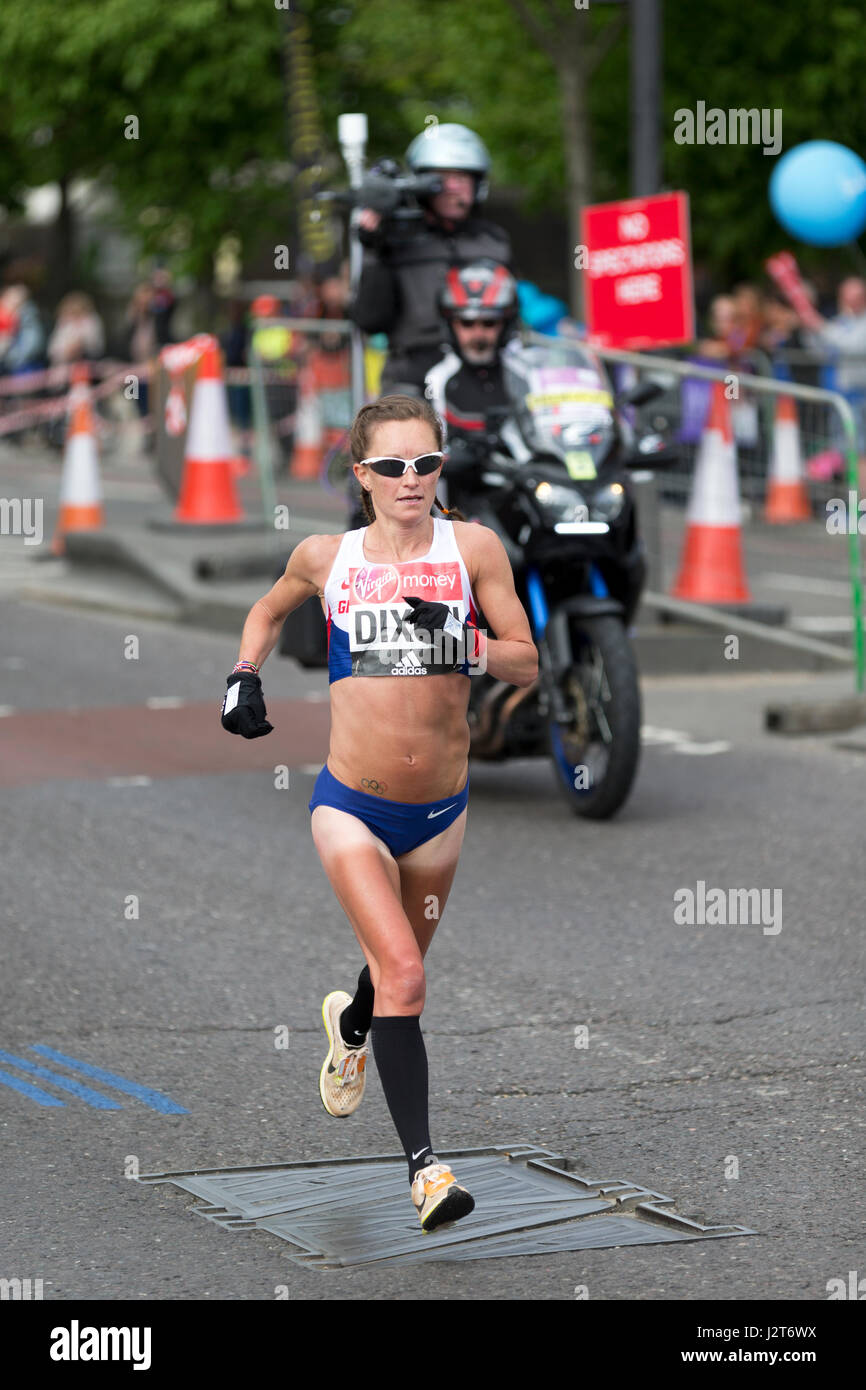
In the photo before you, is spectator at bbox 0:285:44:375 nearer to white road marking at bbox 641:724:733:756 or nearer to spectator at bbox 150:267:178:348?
spectator at bbox 150:267:178:348

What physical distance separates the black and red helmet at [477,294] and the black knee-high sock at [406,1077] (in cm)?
485

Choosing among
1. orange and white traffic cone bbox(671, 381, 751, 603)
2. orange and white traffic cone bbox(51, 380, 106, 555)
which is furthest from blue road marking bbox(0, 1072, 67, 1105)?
orange and white traffic cone bbox(51, 380, 106, 555)

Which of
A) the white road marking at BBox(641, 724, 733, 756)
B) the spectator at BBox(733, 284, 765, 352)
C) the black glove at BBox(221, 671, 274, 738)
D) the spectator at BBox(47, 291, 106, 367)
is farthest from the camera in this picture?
the spectator at BBox(47, 291, 106, 367)

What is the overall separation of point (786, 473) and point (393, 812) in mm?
8511

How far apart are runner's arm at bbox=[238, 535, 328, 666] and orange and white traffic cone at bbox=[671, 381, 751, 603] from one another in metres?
7.79

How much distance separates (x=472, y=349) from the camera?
932 centimetres

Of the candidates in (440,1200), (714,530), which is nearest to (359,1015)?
(440,1200)

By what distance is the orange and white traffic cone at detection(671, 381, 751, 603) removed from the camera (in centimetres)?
1284

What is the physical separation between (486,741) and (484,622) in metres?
3.44

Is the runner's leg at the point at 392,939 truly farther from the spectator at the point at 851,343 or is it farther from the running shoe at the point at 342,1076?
the spectator at the point at 851,343

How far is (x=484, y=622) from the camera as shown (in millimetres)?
5637

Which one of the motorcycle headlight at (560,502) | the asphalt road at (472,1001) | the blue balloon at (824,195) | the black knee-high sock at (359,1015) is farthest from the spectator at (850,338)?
the black knee-high sock at (359,1015)
